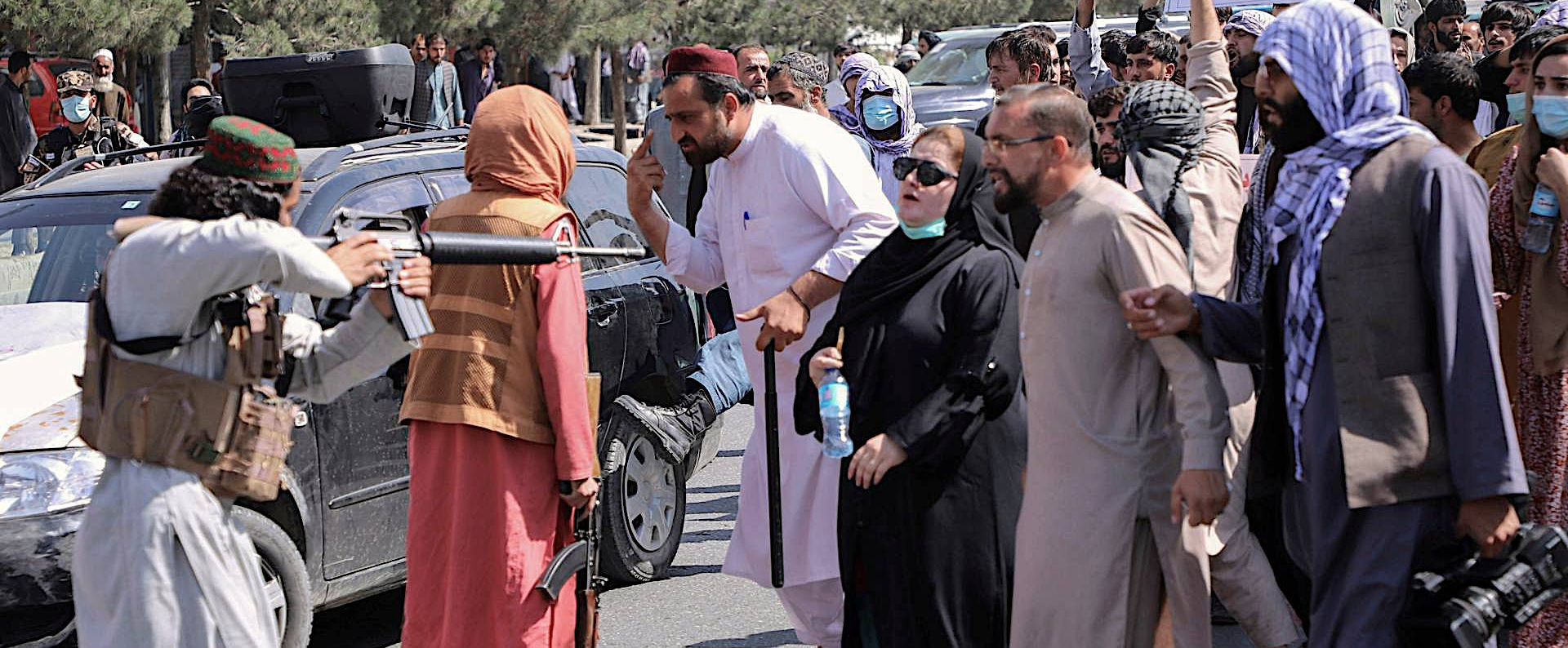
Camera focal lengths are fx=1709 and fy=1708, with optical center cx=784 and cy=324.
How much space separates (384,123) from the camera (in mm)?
7613

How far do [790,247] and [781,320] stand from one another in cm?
57

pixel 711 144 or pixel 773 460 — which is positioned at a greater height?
pixel 711 144

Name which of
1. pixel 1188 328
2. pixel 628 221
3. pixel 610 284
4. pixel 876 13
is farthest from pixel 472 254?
pixel 876 13

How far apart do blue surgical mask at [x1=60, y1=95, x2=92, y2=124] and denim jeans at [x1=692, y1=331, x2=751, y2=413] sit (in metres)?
6.61

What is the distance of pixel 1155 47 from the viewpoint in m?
7.62

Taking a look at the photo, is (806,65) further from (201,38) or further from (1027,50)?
(201,38)

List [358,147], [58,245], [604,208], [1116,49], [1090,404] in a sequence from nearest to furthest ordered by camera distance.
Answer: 1. [1090,404]
2. [58,245]
3. [358,147]
4. [604,208]
5. [1116,49]

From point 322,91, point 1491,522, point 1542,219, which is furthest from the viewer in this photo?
point 322,91

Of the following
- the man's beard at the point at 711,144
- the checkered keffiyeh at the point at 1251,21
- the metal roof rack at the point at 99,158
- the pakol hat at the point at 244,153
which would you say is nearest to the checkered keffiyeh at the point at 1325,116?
the man's beard at the point at 711,144

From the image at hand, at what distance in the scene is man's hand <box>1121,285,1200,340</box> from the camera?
3.85m

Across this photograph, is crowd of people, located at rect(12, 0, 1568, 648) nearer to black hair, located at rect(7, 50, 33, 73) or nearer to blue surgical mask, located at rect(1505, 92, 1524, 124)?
blue surgical mask, located at rect(1505, 92, 1524, 124)

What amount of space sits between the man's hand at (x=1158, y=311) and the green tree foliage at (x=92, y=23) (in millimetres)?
13845

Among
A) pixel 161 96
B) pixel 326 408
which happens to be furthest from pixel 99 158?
pixel 161 96

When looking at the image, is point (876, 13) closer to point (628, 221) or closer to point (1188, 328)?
point (628, 221)
